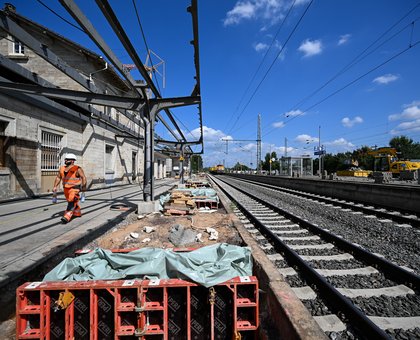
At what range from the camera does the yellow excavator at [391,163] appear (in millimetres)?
31016

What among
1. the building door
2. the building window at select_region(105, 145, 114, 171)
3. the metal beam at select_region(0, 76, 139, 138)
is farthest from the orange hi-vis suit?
the building door

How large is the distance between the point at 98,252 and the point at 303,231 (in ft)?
17.0

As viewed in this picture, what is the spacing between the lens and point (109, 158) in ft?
61.9

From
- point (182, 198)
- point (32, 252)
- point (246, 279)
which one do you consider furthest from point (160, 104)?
point (246, 279)

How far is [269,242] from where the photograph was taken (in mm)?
5598

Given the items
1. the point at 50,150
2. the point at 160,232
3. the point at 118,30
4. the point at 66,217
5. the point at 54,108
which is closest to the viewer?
the point at 118,30

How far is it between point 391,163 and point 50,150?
39.2 metres

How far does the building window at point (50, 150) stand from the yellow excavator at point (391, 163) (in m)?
37.7

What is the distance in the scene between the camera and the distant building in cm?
921

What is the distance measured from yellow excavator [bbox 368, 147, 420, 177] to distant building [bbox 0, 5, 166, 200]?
34573mm

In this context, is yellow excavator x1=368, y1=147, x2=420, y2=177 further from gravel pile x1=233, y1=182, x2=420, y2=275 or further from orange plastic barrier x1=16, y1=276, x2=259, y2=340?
orange plastic barrier x1=16, y1=276, x2=259, y2=340

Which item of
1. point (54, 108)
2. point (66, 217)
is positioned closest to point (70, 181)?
point (66, 217)

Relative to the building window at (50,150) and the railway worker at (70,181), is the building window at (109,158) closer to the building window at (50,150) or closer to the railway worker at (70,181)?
the building window at (50,150)

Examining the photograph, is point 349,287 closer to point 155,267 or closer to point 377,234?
point 155,267
